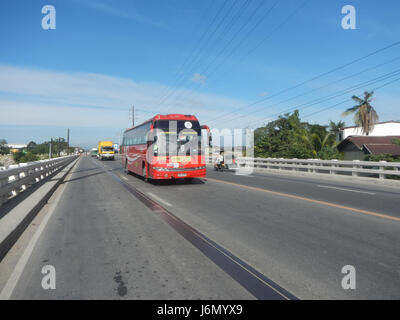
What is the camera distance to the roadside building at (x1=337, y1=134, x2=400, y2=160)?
34.2 metres

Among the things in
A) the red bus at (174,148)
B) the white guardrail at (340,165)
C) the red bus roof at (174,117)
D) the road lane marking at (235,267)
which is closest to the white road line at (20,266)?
the road lane marking at (235,267)

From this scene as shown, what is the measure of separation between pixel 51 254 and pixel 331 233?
4858 mm

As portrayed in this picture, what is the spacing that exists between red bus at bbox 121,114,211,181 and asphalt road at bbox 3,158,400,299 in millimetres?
5145

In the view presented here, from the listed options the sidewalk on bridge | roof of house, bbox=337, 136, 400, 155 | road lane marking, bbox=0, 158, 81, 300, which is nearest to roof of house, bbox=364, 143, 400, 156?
roof of house, bbox=337, 136, 400, 155

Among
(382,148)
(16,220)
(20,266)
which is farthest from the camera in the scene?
(382,148)

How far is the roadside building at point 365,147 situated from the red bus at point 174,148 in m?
26.5

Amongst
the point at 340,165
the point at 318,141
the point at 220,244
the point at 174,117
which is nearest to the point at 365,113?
the point at 318,141

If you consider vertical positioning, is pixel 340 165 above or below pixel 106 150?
below

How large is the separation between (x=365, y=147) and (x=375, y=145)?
135 cm

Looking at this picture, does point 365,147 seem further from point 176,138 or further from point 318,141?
point 176,138

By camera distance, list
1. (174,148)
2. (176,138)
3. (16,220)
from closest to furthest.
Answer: (16,220)
(174,148)
(176,138)

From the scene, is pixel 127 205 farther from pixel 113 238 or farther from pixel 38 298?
pixel 38 298

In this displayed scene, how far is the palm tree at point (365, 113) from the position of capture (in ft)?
143

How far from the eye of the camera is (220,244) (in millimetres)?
5098
